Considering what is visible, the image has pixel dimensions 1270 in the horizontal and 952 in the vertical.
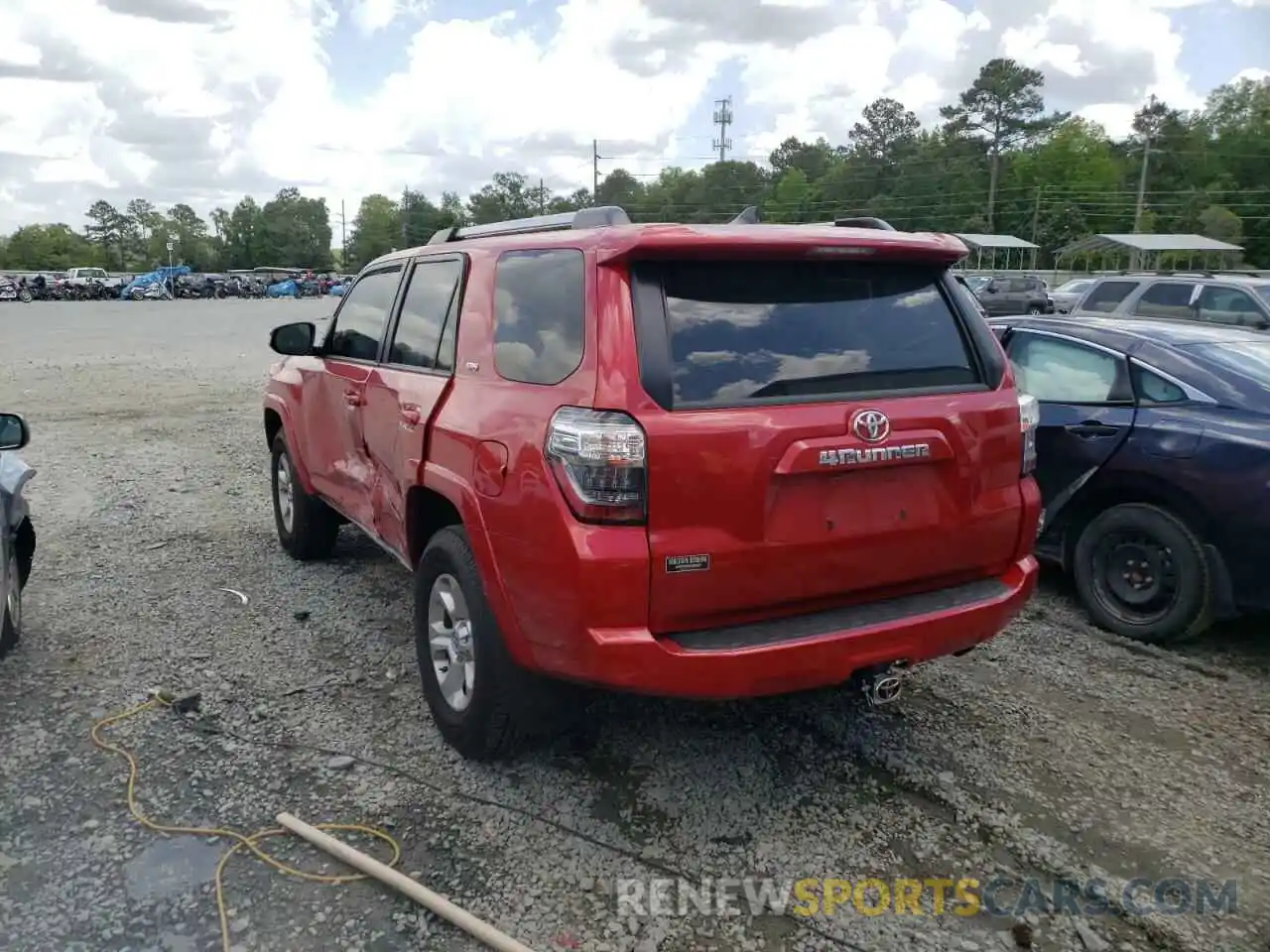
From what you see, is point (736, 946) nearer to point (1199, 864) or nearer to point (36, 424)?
point (1199, 864)

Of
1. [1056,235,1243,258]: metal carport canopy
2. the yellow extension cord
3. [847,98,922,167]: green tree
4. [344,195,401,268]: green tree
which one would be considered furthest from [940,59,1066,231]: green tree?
the yellow extension cord

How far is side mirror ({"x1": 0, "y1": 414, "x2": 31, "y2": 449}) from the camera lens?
403 centimetres

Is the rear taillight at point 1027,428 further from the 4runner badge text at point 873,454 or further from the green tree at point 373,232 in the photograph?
the green tree at point 373,232

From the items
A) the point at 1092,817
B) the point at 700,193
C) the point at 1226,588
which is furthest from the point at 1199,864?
the point at 700,193

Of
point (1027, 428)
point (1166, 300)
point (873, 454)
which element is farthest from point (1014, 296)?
point (873, 454)

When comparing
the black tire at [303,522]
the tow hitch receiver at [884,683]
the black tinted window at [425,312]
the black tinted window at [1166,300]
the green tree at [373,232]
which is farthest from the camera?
the green tree at [373,232]

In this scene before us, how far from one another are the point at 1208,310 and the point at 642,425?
12467 mm

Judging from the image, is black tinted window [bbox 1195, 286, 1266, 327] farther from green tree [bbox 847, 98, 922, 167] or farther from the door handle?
green tree [bbox 847, 98, 922, 167]

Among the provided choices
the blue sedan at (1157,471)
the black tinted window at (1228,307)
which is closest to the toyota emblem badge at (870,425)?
the blue sedan at (1157,471)

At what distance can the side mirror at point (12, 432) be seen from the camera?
13.2 ft

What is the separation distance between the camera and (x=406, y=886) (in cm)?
289

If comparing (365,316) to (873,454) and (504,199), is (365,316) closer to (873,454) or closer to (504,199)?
(873,454)

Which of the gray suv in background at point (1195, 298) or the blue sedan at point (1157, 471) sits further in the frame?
the gray suv in background at point (1195, 298)

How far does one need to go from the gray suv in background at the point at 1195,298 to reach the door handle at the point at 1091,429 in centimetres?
807
